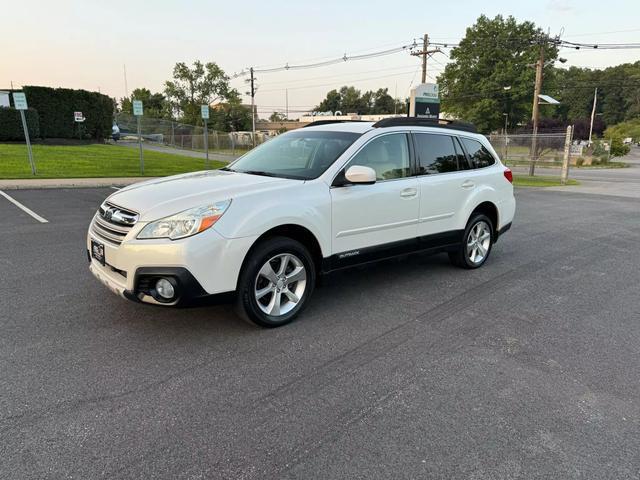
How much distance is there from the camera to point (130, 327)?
12.8ft

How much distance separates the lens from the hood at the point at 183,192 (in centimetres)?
358

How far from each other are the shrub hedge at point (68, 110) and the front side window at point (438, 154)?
28.2m

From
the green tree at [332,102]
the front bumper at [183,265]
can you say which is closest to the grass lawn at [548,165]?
the front bumper at [183,265]

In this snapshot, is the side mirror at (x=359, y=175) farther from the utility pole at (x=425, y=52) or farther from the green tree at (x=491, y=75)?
the green tree at (x=491, y=75)

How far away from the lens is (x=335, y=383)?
10.3 ft

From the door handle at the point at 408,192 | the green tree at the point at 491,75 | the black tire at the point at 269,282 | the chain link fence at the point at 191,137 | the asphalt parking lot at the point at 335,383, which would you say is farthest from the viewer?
the green tree at the point at 491,75

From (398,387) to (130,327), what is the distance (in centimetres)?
228

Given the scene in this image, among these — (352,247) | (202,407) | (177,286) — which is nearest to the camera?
(202,407)

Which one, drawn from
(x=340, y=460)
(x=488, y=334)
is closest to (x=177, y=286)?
(x=340, y=460)

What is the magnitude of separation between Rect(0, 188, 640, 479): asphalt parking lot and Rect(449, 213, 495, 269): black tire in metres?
0.40

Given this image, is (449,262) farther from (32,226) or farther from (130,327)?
(32,226)

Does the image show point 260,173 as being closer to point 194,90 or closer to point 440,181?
point 440,181

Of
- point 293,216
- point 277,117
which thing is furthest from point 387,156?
point 277,117

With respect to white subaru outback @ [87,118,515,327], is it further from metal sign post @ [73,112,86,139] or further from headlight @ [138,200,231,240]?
metal sign post @ [73,112,86,139]
